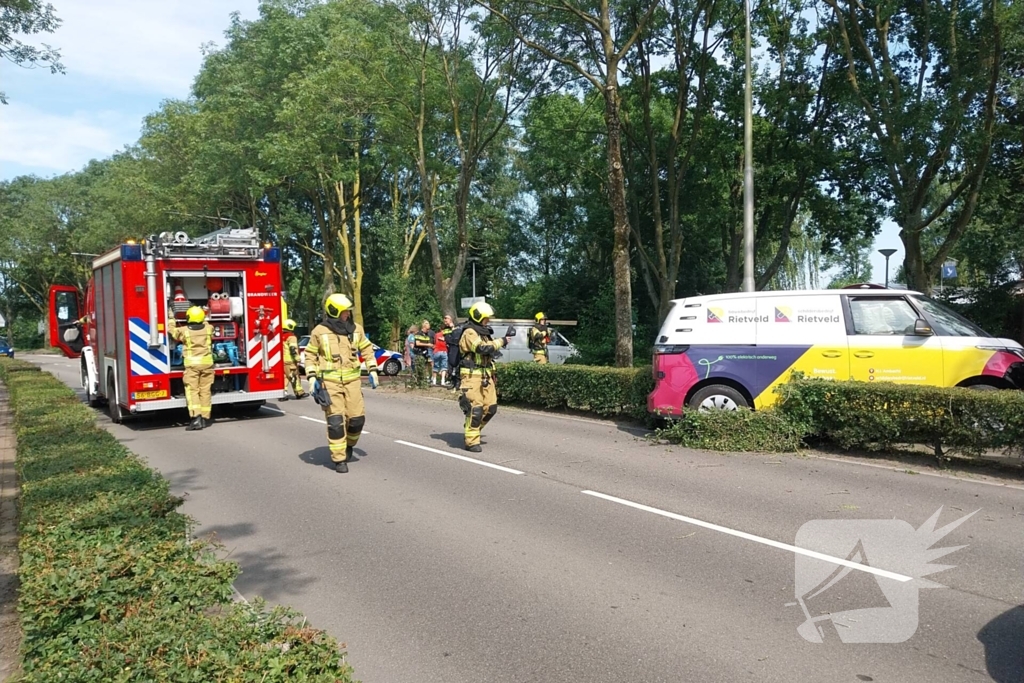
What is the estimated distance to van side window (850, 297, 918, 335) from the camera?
31.6ft

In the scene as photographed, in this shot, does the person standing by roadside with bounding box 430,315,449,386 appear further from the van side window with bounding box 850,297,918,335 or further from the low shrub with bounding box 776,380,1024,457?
the van side window with bounding box 850,297,918,335

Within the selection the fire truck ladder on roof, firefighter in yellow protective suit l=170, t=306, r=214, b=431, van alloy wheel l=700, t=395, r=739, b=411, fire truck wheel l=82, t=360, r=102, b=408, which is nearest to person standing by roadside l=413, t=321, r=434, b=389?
the fire truck ladder on roof

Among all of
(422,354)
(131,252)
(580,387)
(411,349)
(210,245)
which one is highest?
(210,245)

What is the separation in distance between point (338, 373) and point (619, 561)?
4.53 m

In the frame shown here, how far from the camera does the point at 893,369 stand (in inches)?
381

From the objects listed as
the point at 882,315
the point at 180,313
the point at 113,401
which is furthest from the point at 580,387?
the point at 113,401

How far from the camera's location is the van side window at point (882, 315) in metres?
9.64

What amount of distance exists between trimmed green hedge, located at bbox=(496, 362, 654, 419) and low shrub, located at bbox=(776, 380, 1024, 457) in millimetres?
2566

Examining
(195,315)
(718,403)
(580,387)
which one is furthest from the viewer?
(580,387)

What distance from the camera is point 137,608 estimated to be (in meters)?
3.51

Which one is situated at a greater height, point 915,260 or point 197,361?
point 915,260

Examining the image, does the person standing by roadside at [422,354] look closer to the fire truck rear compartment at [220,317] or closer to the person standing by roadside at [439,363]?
the person standing by roadside at [439,363]

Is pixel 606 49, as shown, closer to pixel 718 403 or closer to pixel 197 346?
pixel 718 403

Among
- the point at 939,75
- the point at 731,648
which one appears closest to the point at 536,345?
the point at 939,75
